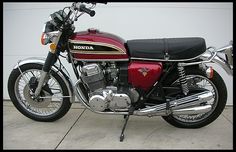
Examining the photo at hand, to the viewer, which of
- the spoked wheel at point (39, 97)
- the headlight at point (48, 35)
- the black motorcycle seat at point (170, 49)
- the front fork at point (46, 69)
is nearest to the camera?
the black motorcycle seat at point (170, 49)

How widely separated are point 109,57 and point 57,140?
1.10 m

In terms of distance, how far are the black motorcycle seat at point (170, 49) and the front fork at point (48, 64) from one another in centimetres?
89

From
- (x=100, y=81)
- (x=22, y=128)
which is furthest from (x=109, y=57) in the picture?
(x=22, y=128)

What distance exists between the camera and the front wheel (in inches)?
126

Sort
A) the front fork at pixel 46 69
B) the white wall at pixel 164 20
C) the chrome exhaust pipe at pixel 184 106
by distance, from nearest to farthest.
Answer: the chrome exhaust pipe at pixel 184 106, the front fork at pixel 46 69, the white wall at pixel 164 20

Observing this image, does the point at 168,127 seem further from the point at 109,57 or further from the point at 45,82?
the point at 45,82

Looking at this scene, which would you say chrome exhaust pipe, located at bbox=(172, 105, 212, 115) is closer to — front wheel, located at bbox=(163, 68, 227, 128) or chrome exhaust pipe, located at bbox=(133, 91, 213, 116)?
chrome exhaust pipe, located at bbox=(133, 91, 213, 116)

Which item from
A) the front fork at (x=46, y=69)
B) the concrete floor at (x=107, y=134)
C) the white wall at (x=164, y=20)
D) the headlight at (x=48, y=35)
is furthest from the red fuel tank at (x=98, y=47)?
the white wall at (x=164, y=20)

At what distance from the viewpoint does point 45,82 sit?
352 cm

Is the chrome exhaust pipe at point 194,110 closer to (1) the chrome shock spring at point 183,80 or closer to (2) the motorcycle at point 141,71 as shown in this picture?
(2) the motorcycle at point 141,71

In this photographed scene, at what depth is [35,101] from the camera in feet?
11.8

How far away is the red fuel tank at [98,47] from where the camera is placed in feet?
10.2

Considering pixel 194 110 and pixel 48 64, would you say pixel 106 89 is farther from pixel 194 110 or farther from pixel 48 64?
pixel 194 110

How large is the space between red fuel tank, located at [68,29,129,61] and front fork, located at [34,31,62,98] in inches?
8.9
